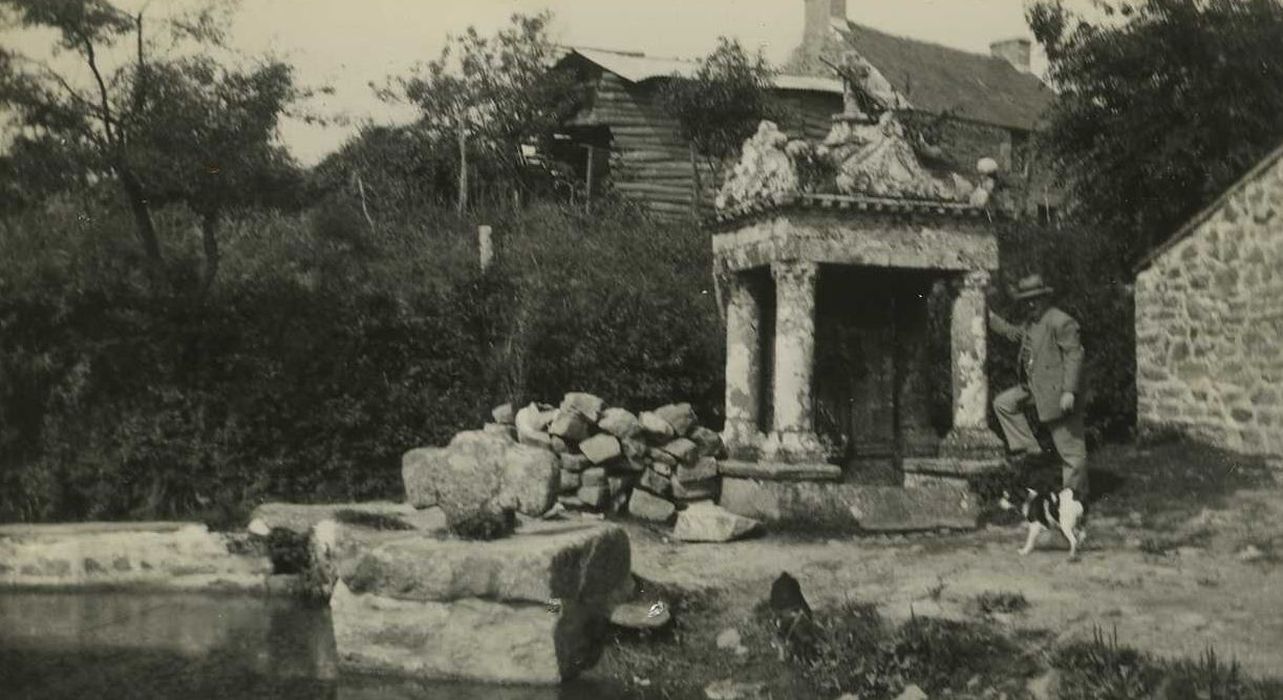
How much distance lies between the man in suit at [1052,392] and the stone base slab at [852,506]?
71cm

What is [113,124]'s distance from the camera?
12.0 m

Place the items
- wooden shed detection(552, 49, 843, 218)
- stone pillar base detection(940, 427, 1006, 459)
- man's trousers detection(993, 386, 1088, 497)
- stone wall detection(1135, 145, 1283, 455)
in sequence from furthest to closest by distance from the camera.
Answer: wooden shed detection(552, 49, 843, 218) < stone wall detection(1135, 145, 1283, 455) < stone pillar base detection(940, 427, 1006, 459) < man's trousers detection(993, 386, 1088, 497)

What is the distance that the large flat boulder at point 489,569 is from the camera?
587 cm

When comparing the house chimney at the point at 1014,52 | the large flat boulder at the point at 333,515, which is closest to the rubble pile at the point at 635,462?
the large flat boulder at the point at 333,515

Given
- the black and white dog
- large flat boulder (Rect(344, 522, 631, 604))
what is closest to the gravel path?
the black and white dog

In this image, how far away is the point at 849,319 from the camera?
9945mm

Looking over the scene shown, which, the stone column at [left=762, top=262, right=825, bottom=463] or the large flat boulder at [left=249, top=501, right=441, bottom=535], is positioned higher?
the stone column at [left=762, top=262, right=825, bottom=463]

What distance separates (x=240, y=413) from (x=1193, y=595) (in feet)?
26.6

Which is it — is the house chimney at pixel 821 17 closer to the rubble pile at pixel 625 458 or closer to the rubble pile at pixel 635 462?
the rubble pile at pixel 635 462

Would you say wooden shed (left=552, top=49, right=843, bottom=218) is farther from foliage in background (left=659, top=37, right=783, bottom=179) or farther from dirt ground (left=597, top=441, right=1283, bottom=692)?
dirt ground (left=597, top=441, right=1283, bottom=692)

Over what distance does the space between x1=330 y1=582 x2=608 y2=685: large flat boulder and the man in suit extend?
4.42m

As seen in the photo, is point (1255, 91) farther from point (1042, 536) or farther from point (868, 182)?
point (1042, 536)

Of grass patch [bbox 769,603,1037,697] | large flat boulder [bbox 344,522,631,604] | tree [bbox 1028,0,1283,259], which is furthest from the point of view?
tree [bbox 1028,0,1283,259]

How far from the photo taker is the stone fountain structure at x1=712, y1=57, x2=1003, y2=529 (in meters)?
8.89
